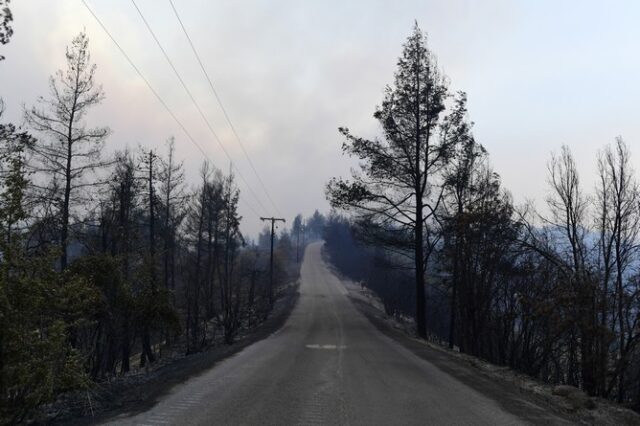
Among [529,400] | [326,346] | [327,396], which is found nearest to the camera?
[327,396]

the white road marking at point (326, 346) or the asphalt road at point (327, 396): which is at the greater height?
the asphalt road at point (327, 396)

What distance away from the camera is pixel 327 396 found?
8312 mm

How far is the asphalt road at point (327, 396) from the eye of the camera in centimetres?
685

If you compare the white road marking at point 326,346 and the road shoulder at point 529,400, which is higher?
the road shoulder at point 529,400

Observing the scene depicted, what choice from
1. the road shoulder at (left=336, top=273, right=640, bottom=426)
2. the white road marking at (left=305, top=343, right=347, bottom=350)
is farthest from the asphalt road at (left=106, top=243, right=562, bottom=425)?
the white road marking at (left=305, top=343, right=347, bottom=350)

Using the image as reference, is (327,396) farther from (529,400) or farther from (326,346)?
(326,346)

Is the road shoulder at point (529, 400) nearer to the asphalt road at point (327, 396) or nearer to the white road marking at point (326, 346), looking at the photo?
the asphalt road at point (327, 396)

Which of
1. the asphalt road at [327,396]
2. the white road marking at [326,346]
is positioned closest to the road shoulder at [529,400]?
the asphalt road at [327,396]

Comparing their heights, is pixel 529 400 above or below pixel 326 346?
above

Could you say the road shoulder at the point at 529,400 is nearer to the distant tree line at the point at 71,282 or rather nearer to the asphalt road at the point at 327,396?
Answer: the asphalt road at the point at 327,396

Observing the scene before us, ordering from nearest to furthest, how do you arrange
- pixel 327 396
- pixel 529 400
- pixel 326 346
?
pixel 327 396 → pixel 529 400 → pixel 326 346

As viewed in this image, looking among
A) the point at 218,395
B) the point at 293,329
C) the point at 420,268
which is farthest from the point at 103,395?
the point at 420,268

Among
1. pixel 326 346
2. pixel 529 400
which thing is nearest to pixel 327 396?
pixel 529 400

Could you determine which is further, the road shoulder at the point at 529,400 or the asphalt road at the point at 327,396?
the road shoulder at the point at 529,400
